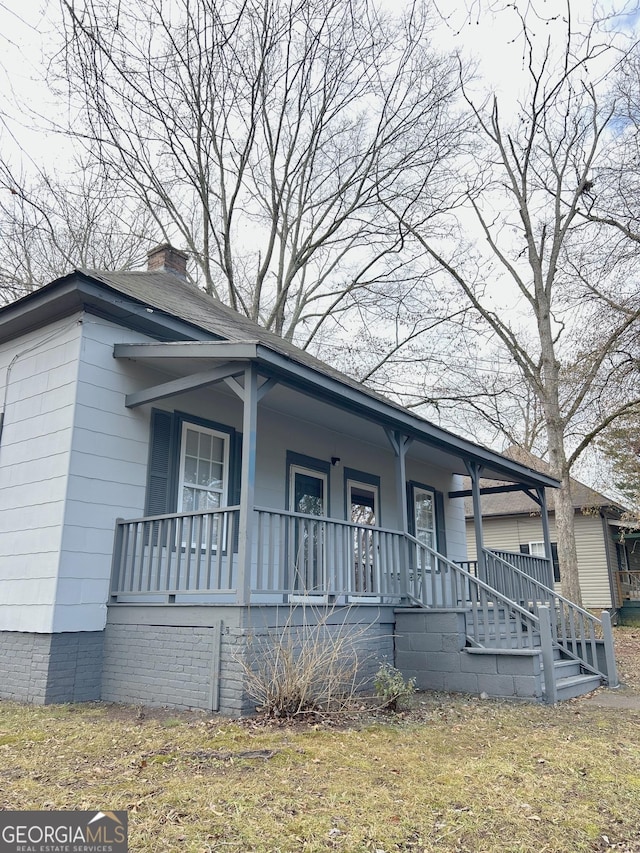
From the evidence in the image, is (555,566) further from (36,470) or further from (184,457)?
(36,470)

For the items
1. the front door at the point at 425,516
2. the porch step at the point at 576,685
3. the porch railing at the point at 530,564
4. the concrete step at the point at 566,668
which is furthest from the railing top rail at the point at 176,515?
the front door at the point at 425,516

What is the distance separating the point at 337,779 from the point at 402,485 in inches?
200

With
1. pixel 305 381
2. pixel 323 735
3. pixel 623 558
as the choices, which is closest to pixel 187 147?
pixel 305 381

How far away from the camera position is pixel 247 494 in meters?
6.20

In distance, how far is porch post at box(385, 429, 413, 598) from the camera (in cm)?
827

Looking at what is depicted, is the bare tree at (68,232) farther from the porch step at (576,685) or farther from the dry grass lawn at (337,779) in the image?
the porch step at (576,685)

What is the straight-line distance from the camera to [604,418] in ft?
56.1

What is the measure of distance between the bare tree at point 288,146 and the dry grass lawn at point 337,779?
8866 millimetres

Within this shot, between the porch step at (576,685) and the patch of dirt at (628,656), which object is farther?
the patch of dirt at (628,656)

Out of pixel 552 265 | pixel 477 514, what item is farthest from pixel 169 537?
pixel 552 265

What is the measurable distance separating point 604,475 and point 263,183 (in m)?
14.8

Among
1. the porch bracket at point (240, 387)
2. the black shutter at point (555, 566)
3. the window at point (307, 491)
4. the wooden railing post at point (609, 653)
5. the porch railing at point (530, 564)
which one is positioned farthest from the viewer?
the black shutter at point (555, 566)

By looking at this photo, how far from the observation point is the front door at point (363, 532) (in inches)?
305

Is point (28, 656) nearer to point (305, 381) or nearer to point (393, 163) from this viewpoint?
point (305, 381)
